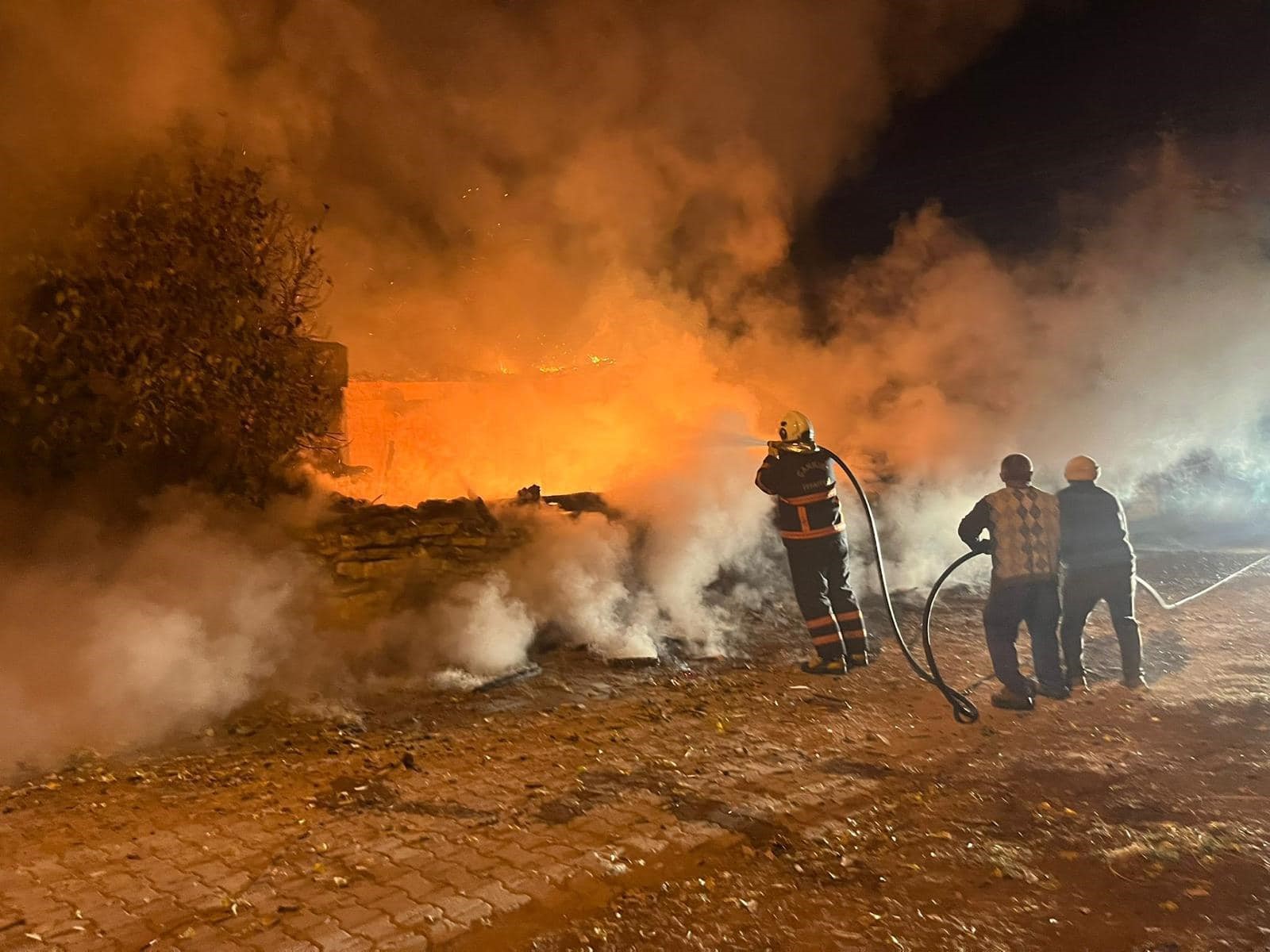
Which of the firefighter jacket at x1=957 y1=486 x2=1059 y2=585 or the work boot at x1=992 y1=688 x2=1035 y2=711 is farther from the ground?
the firefighter jacket at x1=957 y1=486 x2=1059 y2=585

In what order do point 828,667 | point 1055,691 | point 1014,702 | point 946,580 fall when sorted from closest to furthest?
point 1014,702 < point 1055,691 < point 828,667 < point 946,580

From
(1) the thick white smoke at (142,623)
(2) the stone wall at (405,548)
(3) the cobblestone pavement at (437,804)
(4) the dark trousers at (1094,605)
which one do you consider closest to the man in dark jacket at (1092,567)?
(4) the dark trousers at (1094,605)

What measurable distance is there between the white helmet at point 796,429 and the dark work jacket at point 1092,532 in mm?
1938

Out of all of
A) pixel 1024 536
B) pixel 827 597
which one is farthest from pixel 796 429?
pixel 1024 536

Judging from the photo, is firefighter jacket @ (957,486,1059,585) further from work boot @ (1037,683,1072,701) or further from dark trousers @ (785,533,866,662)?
dark trousers @ (785,533,866,662)

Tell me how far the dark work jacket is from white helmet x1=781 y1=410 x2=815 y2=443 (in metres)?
1.94

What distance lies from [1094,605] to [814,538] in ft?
6.83

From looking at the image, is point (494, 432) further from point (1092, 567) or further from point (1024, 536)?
point (1092, 567)

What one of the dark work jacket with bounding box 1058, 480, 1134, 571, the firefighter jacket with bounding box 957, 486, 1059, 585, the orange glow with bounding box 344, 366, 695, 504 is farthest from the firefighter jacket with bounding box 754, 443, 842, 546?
the orange glow with bounding box 344, 366, 695, 504

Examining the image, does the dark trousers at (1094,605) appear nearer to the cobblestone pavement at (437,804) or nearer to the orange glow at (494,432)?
the cobblestone pavement at (437,804)

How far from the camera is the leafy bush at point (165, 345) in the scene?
Answer: 6605 millimetres

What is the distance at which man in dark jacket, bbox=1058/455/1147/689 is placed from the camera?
5984 mm

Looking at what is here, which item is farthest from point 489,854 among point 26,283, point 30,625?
point 26,283

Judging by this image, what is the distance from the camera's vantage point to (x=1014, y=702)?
5.51m
